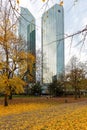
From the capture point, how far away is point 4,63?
3631 centimetres

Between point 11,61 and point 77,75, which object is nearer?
point 11,61

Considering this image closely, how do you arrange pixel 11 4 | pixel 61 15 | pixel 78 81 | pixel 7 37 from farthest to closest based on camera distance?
pixel 78 81, pixel 7 37, pixel 61 15, pixel 11 4

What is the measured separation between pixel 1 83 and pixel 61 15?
94.1ft

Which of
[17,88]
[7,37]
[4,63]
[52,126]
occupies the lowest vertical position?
[52,126]

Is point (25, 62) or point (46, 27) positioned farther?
point (25, 62)

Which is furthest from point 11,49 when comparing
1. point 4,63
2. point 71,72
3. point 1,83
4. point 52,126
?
point 71,72

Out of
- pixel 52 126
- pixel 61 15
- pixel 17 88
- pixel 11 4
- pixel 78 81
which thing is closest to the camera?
pixel 11 4

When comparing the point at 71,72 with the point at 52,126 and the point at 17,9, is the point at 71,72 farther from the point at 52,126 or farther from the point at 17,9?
the point at 17,9

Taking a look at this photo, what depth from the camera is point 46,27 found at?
23.2 feet

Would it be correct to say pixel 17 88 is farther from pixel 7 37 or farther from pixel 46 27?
pixel 46 27

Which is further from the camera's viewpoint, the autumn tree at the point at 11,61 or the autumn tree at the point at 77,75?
the autumn tree at the point at 77,75

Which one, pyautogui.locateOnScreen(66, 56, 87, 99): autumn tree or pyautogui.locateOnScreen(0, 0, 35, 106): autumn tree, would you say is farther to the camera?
pyautogui.locateOnScreen(66, 56, 87, 99): autumn tree

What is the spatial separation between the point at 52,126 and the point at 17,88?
77.3ft

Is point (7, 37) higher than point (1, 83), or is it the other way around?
point (7, 37)
